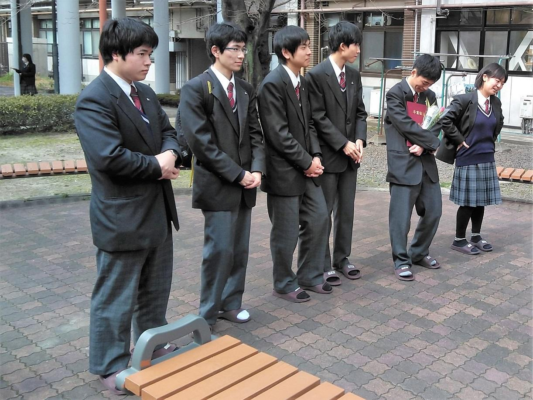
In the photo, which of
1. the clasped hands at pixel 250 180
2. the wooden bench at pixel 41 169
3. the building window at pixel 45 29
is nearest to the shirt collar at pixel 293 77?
the clasped hands at pixel 250 180

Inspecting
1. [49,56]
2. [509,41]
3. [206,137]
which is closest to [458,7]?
[509,41]

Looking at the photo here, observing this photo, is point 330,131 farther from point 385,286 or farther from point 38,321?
point 38,321

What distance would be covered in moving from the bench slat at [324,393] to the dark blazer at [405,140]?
10.0ft

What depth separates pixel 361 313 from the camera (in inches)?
179

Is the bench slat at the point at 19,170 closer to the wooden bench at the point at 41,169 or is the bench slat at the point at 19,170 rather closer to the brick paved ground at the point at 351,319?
the wooden bench at the point at 41,169

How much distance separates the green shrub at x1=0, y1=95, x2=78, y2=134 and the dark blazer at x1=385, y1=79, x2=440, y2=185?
9.10 meters

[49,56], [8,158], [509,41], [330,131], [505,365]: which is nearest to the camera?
[505,365]

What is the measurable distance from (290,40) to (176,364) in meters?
2.67

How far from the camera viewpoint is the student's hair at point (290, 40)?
14.8 ft

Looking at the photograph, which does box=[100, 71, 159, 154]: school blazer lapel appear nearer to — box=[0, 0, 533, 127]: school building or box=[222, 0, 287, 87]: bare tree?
box=[222, 0, 287, 87]: bare tree

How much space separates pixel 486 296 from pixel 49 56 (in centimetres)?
3147

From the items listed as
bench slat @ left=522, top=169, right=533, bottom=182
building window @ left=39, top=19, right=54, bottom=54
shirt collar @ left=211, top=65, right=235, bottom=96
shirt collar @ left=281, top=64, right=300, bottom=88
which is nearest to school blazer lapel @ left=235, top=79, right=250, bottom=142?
shirt collar @ left=211, top=65, right=235, bottom=96

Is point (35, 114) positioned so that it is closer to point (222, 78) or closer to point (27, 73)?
point (27, 73)

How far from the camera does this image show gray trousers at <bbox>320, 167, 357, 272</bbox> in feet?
16.6
